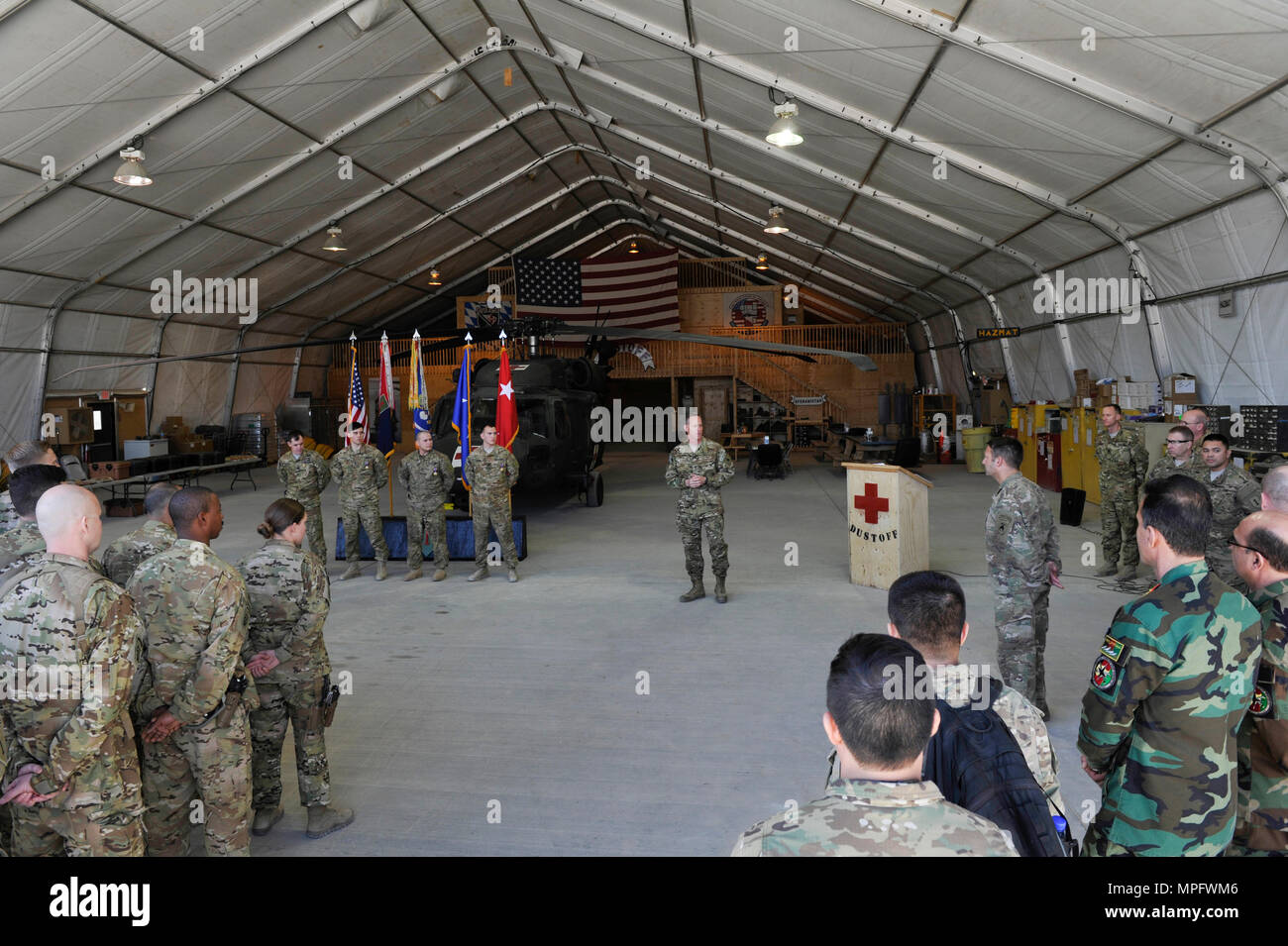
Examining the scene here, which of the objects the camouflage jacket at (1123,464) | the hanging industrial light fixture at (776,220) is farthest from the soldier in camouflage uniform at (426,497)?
the hanging industrial light fixture at (776,220)

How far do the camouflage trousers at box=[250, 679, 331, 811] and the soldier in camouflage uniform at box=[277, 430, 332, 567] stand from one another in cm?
508

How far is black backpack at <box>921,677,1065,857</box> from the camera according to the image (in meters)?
1.71

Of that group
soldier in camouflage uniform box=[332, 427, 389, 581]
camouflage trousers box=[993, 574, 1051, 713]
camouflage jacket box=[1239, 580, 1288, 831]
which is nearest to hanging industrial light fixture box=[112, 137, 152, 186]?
soldier in camouflage uniform box=[332, 427, 389, 581]

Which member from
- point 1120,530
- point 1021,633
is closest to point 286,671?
point 1021,633

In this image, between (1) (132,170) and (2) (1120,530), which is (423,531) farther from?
(2) (1120,530)

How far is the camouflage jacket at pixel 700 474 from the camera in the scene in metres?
7.09

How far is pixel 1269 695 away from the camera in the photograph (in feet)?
7.51

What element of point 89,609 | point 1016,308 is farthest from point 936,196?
point 89,609

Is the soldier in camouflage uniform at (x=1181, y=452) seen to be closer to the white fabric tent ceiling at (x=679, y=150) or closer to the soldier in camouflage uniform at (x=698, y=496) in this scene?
the white fabric tent ceiling at (x=679, y=150)

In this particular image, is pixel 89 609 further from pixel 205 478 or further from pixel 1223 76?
pixel 205 478

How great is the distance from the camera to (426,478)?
27.1 ft

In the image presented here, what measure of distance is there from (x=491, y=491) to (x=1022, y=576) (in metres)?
5.27

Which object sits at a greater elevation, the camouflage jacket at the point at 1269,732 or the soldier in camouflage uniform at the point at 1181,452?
the soldier in camouflage uniform at the point at 1181,452
